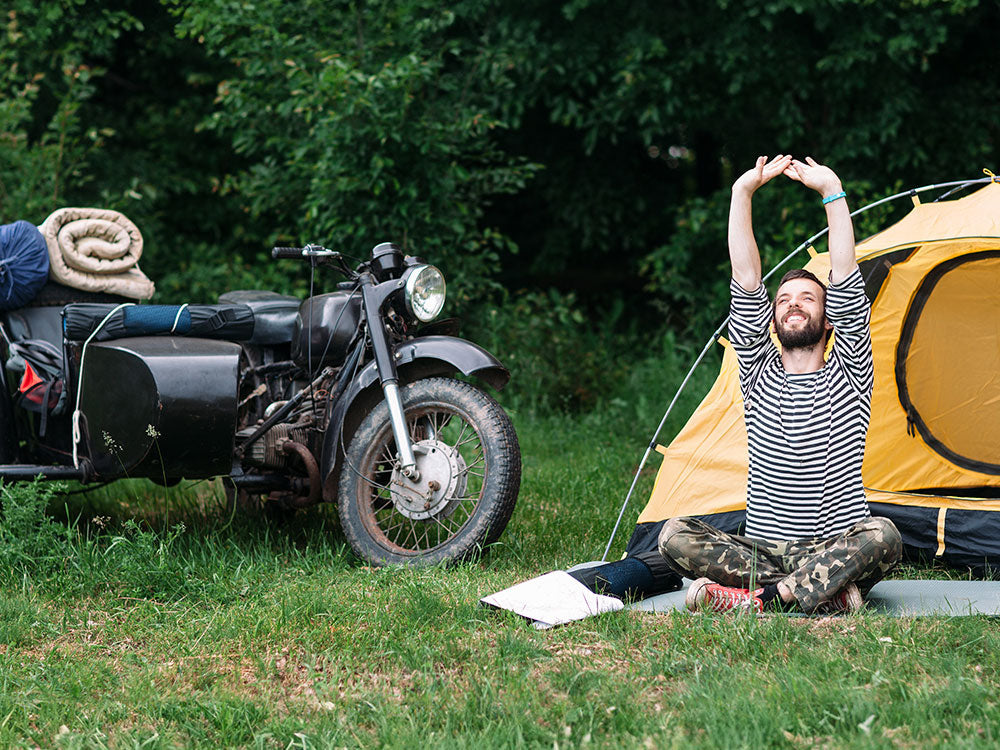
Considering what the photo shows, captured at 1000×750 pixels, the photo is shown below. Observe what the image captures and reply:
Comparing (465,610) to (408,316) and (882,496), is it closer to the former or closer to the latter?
(408,316)

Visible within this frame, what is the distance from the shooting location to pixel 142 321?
4418 millimetres

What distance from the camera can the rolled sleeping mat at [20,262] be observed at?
4.65 meters

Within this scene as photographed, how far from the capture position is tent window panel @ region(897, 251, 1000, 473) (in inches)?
193

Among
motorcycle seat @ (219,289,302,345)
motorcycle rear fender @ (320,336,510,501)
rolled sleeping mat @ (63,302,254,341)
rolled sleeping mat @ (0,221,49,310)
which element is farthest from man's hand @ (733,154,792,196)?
rolled sleeping mat @ (0,221,49,310)

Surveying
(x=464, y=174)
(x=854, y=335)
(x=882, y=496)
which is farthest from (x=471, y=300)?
(x=854, y=335)

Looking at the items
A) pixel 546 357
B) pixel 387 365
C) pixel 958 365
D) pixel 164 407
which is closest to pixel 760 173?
pixel 387 365

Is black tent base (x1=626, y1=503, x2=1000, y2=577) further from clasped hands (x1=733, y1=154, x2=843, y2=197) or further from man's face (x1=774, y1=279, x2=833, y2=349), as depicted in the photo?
clasped hands (x1=733, y1=154, x2=843, y2=197)

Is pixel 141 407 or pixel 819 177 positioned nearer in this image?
pixel 819 177

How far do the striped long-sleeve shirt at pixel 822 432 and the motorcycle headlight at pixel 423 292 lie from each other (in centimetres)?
114

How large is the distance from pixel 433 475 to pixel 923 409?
2.26 metres

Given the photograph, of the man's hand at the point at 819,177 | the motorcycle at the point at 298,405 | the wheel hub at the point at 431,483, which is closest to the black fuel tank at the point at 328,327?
the motorcycle at the point at 298,405

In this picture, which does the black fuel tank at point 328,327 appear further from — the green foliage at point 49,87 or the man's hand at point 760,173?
the green foliage at point 49,87

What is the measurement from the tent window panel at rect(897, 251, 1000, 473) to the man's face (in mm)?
1293

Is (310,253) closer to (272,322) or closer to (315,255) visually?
(315,255)
